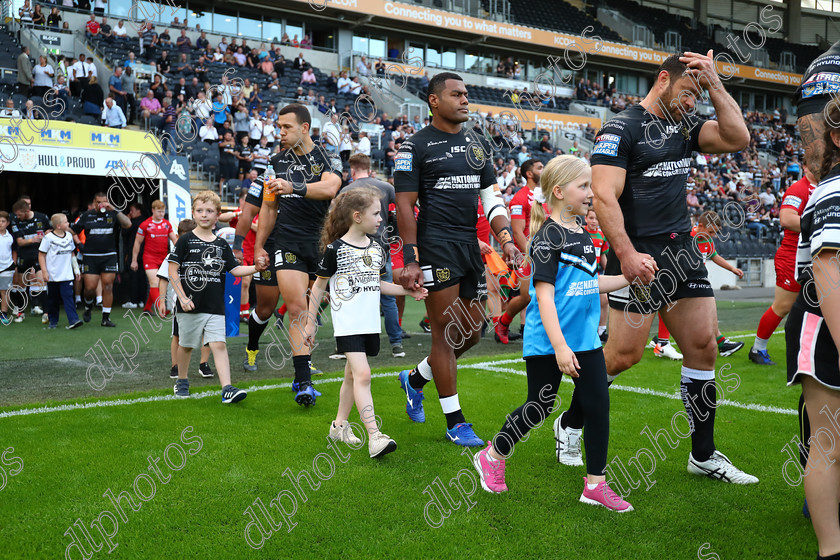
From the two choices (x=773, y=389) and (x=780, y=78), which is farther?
(x=780, y=78)

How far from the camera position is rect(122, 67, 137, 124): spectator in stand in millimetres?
16906

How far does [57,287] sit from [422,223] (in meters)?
8.48

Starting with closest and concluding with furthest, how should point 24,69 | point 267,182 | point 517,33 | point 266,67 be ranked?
point 267,182 < point 24,69 < point 266,67 < point 517,33

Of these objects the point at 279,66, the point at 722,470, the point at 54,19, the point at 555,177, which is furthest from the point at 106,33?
the point at 722,470

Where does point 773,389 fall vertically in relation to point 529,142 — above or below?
below

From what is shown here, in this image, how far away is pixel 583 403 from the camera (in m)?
3.20

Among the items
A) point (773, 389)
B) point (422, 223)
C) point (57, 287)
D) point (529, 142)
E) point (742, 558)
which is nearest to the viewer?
point (742, 558)

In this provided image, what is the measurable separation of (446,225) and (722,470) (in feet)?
6.97

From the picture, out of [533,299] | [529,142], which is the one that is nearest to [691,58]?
[533,299]

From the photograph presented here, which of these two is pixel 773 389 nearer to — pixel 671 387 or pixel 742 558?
pixel 671 387

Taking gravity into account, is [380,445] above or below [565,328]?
below

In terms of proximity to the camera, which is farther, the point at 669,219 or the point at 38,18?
the point at 38,18

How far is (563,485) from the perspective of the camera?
11.7 ft

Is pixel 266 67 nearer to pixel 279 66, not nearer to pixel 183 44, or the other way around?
pixel 279 66
